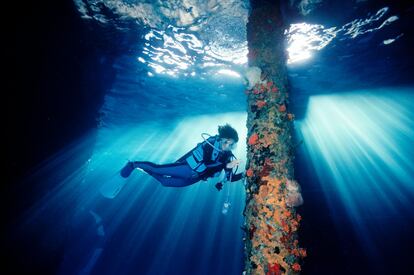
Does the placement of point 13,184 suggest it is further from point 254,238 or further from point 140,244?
point 140,244

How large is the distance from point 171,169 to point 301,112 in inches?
446

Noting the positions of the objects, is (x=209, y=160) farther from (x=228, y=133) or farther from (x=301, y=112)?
(x=301, y=112)

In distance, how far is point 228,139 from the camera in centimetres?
652

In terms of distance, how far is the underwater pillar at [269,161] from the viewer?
117 inches

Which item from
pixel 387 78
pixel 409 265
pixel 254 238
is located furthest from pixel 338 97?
pixel 254 238

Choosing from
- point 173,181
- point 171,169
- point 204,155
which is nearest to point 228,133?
point 204,155

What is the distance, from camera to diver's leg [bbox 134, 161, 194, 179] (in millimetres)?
7285

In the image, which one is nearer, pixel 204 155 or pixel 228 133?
pixel 228 133

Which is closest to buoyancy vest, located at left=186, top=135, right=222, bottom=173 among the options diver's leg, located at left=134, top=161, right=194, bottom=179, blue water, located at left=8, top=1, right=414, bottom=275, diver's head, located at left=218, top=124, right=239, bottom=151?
diver's head, located at left=218, top=124, right=239, bottom=151

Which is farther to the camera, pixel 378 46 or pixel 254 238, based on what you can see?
pixel 378 46

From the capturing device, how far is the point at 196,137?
24.2 m

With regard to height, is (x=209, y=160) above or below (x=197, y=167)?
above

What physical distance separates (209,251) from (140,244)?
10209 millimetres

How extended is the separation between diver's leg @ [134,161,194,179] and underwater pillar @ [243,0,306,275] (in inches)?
148
